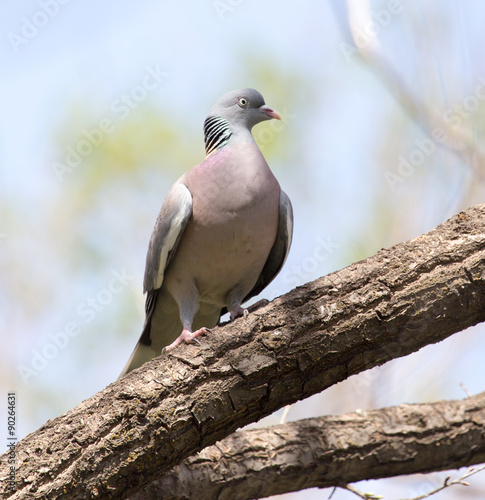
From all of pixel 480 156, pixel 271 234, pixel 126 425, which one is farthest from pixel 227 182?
pixel 480 156

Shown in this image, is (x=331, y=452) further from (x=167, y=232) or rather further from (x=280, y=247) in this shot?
(x=167, y=232)

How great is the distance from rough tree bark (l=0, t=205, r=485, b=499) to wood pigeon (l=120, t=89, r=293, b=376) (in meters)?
1.06

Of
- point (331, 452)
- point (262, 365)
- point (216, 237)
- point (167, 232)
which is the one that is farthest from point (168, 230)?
point (331, 452)

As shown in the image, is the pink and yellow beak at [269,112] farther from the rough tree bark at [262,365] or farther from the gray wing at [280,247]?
the rough tree bark at [262,365]

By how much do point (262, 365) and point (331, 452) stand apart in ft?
4.13

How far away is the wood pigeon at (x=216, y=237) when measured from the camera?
421cm

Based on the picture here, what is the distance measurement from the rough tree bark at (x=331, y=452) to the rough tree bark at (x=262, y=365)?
0.80 meters

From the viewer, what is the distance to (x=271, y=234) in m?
4.39

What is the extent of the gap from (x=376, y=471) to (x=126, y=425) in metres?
1.92

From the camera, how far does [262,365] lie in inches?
115

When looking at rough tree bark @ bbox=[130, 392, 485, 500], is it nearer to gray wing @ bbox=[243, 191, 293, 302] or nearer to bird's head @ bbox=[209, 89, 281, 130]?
gray wing @ bbox=[243, 191, 293, 302]

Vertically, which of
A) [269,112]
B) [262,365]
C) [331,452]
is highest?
[269,112]

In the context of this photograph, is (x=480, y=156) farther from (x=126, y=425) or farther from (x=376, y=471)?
(x=126, y=425)

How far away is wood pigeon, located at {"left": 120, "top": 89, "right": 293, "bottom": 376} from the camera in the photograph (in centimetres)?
421
